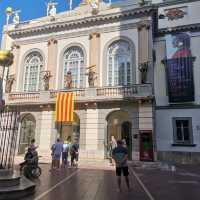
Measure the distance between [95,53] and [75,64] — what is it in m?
2.41

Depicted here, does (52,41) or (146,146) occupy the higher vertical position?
(52,41)

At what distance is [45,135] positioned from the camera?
74.7 feet

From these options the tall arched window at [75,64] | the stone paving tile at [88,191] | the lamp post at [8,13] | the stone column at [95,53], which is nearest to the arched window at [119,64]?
the stone column at [95,53]

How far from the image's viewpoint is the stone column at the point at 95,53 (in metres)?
23.5

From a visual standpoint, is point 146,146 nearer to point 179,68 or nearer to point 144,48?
point 144,48

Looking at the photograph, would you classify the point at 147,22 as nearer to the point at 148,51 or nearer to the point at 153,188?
the point at 148,51

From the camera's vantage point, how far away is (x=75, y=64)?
82.2 feet

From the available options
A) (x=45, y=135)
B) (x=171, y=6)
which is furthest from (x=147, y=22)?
(x=45, y=135)

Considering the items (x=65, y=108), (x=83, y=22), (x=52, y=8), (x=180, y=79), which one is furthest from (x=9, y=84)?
(x=180, y=79)

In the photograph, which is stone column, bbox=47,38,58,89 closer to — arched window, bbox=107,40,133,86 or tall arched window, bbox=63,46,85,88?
tall arched window, bbox=63,46,85,88

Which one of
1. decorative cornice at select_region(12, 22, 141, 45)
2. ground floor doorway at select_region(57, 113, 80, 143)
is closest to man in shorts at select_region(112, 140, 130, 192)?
ground floor doorway at select_region(57, 113, 80, 143)

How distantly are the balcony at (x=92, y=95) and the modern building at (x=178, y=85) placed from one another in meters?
4.30

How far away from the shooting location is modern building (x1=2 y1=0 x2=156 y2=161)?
2111 cm

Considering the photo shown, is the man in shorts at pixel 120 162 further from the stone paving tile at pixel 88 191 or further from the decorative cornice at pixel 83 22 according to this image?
the decorative cornice at pixel 83 22
